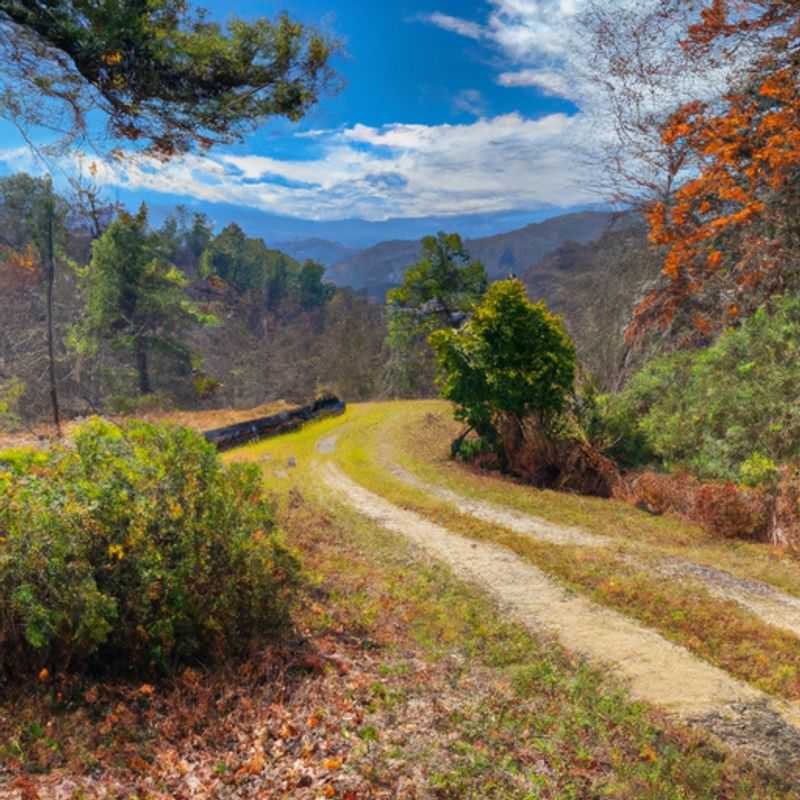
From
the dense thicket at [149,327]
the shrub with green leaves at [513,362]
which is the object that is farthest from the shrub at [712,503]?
the dense thicket at [149,327]

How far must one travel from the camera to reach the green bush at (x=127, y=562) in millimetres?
4777

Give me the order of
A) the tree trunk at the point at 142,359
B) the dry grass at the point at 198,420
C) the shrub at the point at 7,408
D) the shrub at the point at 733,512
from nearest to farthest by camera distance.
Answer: the shrub at the point at 733,512 → the dry grass at the point at 198,420 → the shrub at the point at 7,408 → the tree trunk at the point at 142,359

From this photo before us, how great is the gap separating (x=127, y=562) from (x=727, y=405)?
14.3 m

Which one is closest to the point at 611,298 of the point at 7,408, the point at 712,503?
the point at 712,503

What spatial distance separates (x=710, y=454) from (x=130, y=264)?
36831 millimetres

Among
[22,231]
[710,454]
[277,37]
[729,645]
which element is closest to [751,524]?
[710,454]

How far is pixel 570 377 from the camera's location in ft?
57.0

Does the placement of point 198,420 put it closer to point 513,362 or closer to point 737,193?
point 513,362

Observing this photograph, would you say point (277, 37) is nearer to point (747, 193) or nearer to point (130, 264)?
point (747, 193)

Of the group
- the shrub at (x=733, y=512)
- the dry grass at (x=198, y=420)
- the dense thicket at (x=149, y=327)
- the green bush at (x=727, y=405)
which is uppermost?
the dense thicket at (x=149, y=327)

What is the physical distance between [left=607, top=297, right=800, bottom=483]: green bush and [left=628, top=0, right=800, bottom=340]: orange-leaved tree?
1.91 meters

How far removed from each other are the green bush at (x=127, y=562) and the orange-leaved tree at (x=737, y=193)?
49.7 ft

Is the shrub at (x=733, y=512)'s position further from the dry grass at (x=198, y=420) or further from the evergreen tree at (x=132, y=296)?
the evergreen tree at (x=132, y=296)

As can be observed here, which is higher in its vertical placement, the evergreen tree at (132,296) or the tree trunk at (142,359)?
the evergreen tree at (132,296)
